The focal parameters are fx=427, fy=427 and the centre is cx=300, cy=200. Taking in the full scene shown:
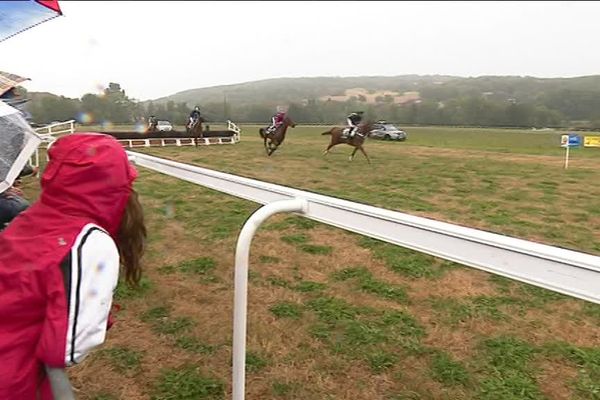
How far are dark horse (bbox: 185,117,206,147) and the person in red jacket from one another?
18.2 metres

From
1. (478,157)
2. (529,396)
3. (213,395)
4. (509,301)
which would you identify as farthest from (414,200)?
(478,157)

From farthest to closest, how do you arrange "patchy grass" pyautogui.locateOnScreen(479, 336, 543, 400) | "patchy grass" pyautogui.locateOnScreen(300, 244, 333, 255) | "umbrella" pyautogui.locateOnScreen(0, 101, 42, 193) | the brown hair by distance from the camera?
"patchy grass" pyautogui.locateOnScreen(300, 244, 333, 255) → "patchy grass" pyautogui.locateOnScreen(479, 336, 543, 400) → "umbrella" pyautogui.locateOnScreen(0, 101, 42, 193) → the brown hair

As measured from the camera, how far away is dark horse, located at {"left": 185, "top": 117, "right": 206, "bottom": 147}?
1886 cm

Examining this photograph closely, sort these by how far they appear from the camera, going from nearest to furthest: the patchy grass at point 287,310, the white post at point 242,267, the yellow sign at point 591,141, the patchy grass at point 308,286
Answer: the white post at point 242,267 → the patchy grass at point 287,310 → the patchy grass at point 308,286 → the yellow sign at point 591,141

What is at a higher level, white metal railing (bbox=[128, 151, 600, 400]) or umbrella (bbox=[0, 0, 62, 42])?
umbrella (bbox=[0, 0, 62, 42])

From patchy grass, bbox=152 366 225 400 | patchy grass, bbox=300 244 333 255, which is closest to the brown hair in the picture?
patchy grass, bbox=152 366 225 400

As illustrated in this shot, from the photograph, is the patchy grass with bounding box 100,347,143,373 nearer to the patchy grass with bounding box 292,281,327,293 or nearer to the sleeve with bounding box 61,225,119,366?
the patchy grass with bounding box 292,281,327,293

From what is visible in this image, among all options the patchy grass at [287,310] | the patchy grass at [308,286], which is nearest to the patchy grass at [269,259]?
the patchy grass at [308,286]

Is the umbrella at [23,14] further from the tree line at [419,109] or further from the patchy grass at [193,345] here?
the tree line at [419,109]

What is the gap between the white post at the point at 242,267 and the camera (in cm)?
147

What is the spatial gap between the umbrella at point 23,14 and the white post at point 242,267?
1.69m

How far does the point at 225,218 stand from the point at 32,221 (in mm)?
4734

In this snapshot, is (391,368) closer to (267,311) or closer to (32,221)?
(267,311)

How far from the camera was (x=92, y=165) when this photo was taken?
1.01m
